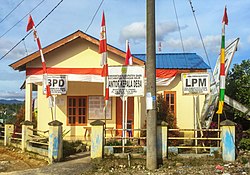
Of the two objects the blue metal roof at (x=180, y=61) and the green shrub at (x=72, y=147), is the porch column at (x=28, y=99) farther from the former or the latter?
the blue metal roof at (x=180, y=61)

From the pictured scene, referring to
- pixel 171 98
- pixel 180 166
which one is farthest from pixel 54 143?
pixel 171 98

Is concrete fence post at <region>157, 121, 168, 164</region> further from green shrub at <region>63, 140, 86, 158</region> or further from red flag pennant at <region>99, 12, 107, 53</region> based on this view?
green shrub at <region>63, 140, 86, 158</region>

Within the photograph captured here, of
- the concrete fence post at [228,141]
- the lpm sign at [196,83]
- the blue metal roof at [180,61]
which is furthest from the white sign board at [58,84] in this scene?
the concrete fence post at [228,141]

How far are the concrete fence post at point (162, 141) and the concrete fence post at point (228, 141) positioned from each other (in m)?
1.79

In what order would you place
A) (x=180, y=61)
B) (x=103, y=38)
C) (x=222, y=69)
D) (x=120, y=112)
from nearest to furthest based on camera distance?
(x=222, y=69) < (x=103, y=38) < (x=120, y=112) < (x=180, y=61)

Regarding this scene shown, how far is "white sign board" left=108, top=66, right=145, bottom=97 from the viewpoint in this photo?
508 inches

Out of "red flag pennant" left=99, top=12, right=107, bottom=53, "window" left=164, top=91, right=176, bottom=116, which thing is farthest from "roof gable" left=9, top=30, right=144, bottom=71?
"window" left=164, top=91, right=176, bottom=116

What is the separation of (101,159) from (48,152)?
2.27 metres

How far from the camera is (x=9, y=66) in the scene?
1678 cm

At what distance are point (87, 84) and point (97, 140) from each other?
6220mm

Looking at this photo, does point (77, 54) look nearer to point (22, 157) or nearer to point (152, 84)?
point (22, 157)

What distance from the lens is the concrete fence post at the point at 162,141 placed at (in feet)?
38.5

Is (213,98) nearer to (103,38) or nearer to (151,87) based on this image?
(151,87)

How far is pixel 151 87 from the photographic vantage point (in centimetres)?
1080
